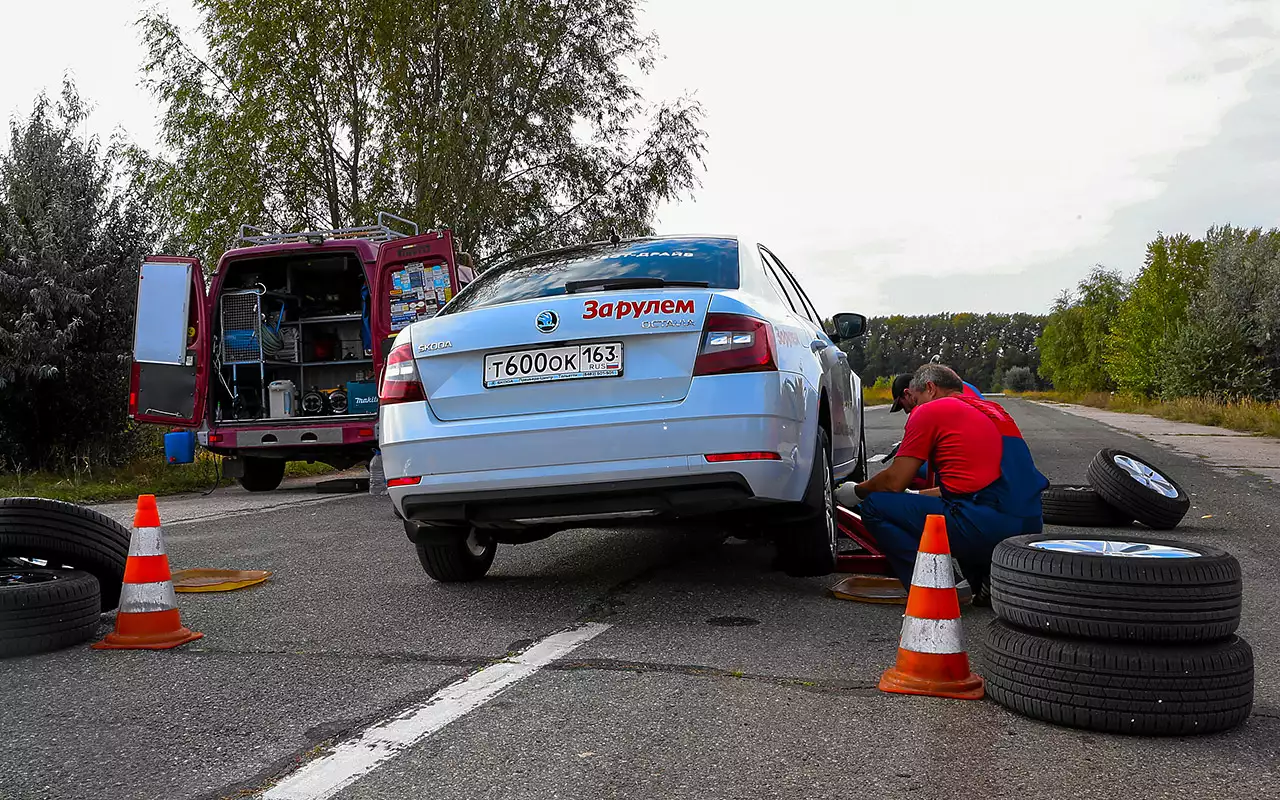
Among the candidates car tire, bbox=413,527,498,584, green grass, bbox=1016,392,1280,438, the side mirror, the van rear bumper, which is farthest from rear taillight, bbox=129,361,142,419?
green grass, bbox=1016,392,1280,438

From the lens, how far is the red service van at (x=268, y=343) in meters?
11.3

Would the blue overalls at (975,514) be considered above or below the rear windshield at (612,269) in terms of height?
below

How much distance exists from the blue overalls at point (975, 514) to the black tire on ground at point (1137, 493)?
9.69 feet

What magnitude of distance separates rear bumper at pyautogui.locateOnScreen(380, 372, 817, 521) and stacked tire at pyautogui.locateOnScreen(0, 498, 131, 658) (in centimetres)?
138

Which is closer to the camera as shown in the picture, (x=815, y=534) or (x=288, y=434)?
(x=815, y=534)

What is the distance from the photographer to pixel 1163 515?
7.46m

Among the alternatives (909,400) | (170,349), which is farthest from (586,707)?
(170,349)

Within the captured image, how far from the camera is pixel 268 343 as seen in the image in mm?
12445

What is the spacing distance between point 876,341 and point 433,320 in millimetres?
154089

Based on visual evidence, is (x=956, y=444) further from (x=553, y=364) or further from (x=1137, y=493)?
(x=1137, y=493)

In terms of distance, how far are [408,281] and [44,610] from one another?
7338 millimetres

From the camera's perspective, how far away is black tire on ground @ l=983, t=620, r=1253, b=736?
3.10 metres

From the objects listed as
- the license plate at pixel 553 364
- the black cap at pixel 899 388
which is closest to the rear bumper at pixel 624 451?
the license plate at pixel 553 364

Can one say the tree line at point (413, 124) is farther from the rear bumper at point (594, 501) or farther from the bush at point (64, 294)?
the rear bumper at point (594, 501)
